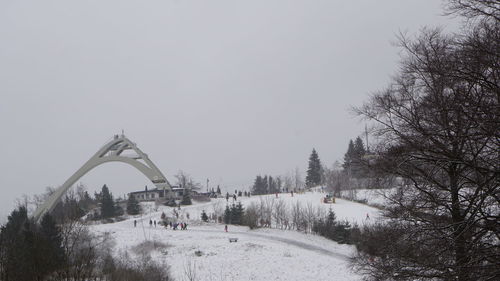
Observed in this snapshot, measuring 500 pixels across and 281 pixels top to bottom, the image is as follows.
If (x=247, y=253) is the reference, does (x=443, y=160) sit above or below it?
above

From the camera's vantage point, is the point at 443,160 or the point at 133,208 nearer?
the point at 443,160

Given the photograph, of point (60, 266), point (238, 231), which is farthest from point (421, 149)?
point (238, 231)

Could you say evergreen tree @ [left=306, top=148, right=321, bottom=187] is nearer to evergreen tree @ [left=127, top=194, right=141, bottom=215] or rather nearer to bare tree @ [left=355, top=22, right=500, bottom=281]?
evergreen tree @ [left=127, top=194, right=141, bottom=215]

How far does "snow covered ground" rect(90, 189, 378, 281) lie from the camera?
2765 centimetres

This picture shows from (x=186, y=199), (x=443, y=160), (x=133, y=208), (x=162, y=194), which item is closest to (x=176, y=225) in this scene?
(x=133, y=208)

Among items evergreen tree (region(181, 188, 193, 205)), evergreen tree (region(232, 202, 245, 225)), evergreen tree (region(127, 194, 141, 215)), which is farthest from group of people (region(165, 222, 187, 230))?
evergreen tree (region(181, 188, 193, 205))

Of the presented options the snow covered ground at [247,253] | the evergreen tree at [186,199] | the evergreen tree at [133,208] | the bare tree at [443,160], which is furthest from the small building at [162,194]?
the bare tree at [443,160]

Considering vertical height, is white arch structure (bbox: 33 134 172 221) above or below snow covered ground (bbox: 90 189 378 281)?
above

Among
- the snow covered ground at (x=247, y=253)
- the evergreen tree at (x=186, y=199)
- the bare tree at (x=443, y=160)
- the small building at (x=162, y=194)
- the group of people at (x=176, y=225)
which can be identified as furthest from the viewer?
the small building at (x=162, y=194)

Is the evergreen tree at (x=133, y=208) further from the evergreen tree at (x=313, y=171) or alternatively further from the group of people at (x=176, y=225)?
the evergreen tree at (x=313, y=171)

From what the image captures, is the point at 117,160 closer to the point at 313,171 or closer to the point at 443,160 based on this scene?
the point at 313,171

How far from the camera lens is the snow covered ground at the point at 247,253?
27.6 m

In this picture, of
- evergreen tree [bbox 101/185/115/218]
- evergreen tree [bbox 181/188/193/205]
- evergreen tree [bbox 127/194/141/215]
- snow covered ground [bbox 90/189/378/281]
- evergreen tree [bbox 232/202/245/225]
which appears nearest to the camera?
snow covered ground [bbox 90/189/378/281]

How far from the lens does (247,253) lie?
110ft
